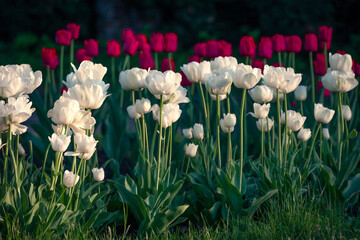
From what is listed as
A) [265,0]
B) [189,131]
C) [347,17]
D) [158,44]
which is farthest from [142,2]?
[189,131]

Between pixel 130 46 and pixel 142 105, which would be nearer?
pixel 142 105

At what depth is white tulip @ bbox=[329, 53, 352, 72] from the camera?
10.5 ft

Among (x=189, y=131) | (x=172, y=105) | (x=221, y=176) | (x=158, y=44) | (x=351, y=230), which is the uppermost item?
(x=158, y=44)

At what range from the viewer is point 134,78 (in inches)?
110

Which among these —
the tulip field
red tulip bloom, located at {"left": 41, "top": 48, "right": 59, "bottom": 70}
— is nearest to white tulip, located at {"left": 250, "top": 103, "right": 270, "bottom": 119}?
the tulip field

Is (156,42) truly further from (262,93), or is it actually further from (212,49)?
(262,93)

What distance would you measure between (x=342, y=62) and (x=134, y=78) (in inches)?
48.2

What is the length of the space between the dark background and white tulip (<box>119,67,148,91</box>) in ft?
20.8

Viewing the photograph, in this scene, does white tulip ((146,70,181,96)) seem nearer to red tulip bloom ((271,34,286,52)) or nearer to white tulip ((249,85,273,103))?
white tulip ((249,85,273,103))

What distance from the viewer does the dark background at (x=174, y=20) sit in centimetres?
890

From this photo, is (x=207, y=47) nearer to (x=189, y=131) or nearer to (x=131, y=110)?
(x=189, y=131)

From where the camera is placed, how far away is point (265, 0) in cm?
898

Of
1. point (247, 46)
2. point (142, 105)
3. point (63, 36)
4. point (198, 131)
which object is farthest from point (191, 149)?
point (63, 36)

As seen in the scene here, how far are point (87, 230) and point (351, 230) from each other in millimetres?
1296
